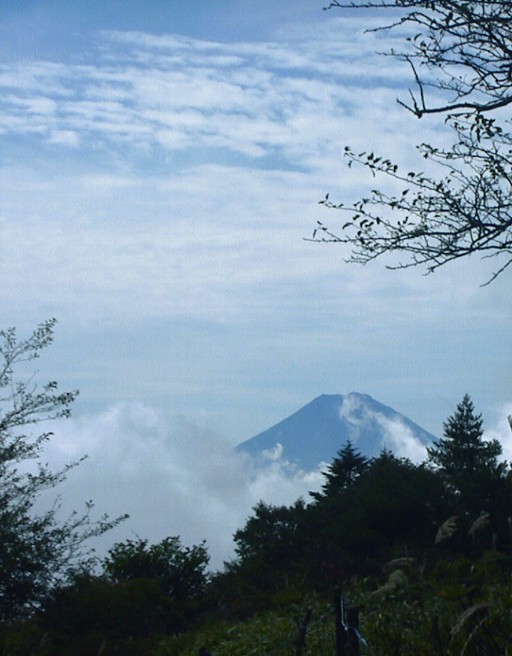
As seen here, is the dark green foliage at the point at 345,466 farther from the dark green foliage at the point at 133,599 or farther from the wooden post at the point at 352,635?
the wooden post at the point at 352,635

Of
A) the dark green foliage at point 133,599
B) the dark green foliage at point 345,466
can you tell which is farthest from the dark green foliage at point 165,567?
the dark green foliage at point 345,466

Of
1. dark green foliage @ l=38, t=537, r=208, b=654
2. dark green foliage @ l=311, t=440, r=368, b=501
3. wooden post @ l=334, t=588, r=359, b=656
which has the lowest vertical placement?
wooden post @ l=334, t=588, r=359, b=656

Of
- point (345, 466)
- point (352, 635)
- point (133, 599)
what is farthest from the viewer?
point (345, 466)

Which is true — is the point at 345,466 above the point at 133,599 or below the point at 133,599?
above

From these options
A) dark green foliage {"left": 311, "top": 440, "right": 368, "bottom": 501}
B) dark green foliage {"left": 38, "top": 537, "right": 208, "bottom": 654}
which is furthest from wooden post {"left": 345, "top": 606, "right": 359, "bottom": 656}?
dark green foliage {"left": 311, "top": 440, "right": 368, "bottom": 501}

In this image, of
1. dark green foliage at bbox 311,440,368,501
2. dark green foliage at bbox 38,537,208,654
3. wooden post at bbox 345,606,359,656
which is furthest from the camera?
dark green foliage at bbox 311,440,368,501

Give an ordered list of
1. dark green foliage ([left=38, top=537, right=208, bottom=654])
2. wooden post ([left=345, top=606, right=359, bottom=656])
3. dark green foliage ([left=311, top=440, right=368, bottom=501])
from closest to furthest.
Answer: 1. wooden post ([left=345, top=606, right=359, bottom=656])
2. dark green foliage ([left=38, top=537, right=208, bottom=654])
3. dark green foliage ([left=311, top=440, right=368, bottom=501])

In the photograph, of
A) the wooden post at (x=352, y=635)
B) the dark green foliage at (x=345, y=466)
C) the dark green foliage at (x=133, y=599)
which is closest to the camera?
the wooden post at (x=352, y=635)

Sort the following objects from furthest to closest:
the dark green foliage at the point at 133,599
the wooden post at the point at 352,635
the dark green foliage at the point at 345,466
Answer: the dark green foliage at the point at 345,466 → the dark green foliage at the point at 133,599 → the wooden post at the point at 352,635

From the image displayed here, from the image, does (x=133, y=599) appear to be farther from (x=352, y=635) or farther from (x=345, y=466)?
(x=345, y=466)

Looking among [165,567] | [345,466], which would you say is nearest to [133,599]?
[165,567]

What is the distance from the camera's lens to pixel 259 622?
12.9 m

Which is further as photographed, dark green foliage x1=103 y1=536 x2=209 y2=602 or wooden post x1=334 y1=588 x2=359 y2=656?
dark green foliage x1=103 y1=536 x2=209 y2=602

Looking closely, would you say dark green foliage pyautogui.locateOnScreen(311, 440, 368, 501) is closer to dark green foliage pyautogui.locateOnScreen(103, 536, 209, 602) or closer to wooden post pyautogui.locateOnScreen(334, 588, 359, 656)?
dark green foliage pyautogui.locateOnScreen(103, 536, 209, 602)
